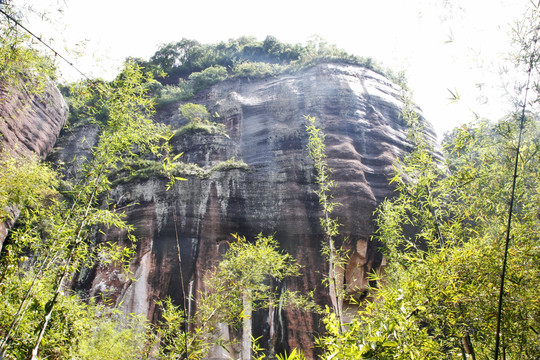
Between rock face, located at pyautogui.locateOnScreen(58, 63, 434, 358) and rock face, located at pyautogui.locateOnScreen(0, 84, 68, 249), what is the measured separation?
3.05m

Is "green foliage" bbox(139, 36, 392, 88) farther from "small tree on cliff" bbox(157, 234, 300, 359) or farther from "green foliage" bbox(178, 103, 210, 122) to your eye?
"small tree on cliff" bbox(157, 234, 300, 359)

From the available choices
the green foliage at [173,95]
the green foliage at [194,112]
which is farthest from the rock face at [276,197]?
the green foliage at [173,95]

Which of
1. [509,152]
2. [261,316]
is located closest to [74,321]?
[509,152]

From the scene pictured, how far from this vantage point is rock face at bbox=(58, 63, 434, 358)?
30.8ft

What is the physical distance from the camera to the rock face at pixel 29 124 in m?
8.88

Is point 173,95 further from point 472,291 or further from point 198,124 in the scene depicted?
point 472,291

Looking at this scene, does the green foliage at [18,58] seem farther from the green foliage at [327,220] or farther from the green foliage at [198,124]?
the green foliage at [198,124]

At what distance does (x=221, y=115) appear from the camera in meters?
15.1

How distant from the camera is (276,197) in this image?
1091cm

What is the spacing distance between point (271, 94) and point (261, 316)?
9.70m

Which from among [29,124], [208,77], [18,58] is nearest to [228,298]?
[18,58]

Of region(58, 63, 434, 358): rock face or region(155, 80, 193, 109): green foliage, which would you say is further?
region(155, 80, 193, 109): green foliage

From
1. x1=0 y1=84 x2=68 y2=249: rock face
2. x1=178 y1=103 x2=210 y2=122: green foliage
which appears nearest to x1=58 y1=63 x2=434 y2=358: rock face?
x1=178 y1=103 x2=210 y2=122: green foliage

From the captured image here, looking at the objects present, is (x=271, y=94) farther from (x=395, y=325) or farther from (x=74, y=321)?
(x=395, y=325)
